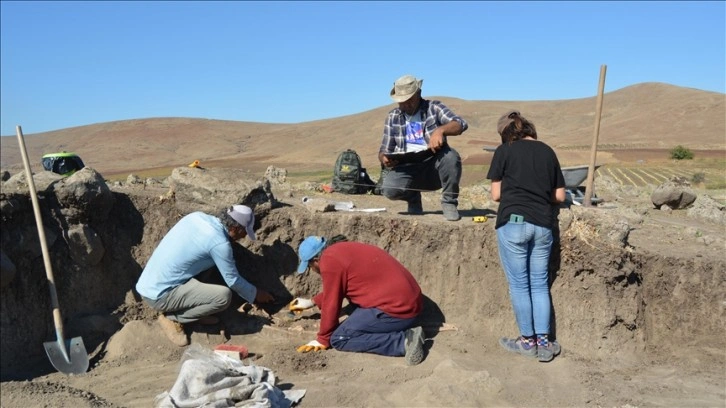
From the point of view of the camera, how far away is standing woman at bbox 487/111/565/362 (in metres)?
4.27

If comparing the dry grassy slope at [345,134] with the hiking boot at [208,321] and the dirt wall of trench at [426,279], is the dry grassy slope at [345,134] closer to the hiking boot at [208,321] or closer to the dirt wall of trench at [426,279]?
the dirt wall of trench at [426,279]

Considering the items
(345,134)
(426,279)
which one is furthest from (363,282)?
(345,134)

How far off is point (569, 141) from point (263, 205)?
37900 millimetres

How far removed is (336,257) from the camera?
4.39 m

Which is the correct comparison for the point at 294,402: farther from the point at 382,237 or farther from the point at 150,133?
the point at 150,133

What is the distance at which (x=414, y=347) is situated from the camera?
441 cm

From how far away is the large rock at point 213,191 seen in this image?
5.71 meters

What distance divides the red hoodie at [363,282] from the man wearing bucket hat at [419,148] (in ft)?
3.96

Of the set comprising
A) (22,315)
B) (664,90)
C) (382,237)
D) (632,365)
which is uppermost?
(664,90)

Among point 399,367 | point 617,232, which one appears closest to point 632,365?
point 617,232

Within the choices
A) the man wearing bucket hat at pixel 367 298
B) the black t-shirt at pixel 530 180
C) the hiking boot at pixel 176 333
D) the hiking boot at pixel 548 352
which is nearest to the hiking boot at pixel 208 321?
the hiking boot at pixel 176 333

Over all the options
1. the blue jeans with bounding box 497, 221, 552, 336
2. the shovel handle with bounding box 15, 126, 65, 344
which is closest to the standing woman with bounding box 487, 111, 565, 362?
the blue jeans with bounding box 497, 221, 552, 336

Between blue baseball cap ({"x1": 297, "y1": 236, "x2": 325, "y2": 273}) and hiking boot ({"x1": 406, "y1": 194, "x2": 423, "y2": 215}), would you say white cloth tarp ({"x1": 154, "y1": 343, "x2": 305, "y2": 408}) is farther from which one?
hiking boot ({"x1": 406, "y1": 194, "x2": 423, "y2": 215})

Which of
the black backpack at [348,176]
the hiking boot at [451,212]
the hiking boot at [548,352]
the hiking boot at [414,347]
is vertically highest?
the black backpack at [348,176]
